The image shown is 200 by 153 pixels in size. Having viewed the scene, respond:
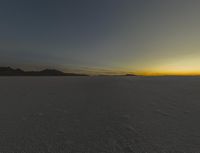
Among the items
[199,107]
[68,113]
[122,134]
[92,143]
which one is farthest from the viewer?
[199,107]

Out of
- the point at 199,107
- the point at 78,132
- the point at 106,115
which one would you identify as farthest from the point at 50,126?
the point at 199,107

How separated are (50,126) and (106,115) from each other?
1.44 m

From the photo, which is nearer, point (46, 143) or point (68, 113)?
point (46, 143)

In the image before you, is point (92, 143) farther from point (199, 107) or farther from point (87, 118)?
point (199, 107)

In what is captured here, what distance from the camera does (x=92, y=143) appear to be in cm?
229

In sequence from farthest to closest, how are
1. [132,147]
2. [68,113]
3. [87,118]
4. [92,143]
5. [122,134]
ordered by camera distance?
1. [68,113]
2. [87,118]
3. [122,134]
4. [92,143]
5. [132,147]

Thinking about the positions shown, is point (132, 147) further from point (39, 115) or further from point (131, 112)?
point (39, 115)

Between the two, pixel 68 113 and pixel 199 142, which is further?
pixel 68 113

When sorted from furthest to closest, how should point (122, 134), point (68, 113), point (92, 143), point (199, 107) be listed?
point (199, 107), point (68, 113), point (122, 134), point (92, 143)

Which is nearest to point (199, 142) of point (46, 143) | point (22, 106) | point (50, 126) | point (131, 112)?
point (131, 112)

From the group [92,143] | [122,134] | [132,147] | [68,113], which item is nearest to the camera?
[132,147]

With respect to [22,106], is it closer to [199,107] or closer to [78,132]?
[78,132]

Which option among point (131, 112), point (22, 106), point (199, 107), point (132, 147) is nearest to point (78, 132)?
point (132, 147)

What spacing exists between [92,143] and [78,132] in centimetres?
50
